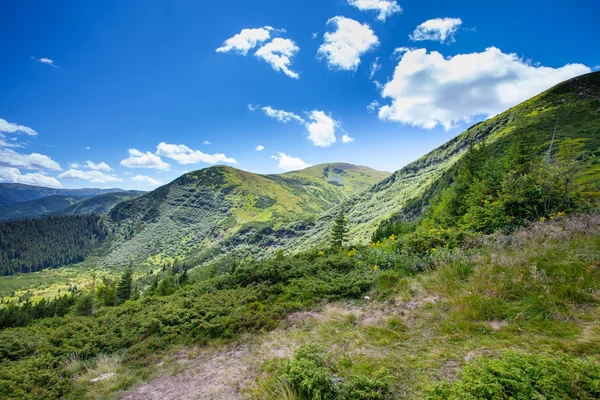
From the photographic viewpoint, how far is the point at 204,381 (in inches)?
217

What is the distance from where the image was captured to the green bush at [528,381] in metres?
2.59

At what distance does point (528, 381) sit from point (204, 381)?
5.91 m

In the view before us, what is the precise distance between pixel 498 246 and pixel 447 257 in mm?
1533

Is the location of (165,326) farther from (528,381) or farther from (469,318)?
(528,381)

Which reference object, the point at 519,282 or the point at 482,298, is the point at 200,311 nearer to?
the point at 482,298

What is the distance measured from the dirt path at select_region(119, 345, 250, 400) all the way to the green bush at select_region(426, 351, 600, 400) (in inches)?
153

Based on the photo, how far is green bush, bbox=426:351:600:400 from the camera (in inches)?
102

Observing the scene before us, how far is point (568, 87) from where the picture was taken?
92688 millimetres

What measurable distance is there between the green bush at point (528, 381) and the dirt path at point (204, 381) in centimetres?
389

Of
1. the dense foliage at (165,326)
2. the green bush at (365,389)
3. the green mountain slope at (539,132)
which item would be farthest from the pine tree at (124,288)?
the green bush at (365,389)

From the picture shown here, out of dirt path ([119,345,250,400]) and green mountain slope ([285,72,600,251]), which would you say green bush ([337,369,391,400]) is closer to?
dirt path ([119,345,250,400])

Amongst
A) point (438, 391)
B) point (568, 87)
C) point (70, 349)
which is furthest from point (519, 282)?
point (568, 87)

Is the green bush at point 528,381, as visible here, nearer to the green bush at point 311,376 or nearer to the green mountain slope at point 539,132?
the green bush at point 311,376

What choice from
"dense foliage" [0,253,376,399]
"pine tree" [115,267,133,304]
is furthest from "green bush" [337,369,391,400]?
"pine tree" [115,267,133,304]
